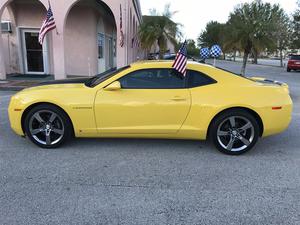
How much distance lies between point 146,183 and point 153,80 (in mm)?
1742

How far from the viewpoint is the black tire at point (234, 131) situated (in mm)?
4559

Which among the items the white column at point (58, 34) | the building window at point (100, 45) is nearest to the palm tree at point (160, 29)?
the building window at point (100, 45)

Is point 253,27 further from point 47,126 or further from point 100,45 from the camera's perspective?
point 47,126

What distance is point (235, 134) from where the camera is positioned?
4.62 metres

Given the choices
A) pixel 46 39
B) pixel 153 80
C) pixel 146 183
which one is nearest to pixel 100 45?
pixel 46 39

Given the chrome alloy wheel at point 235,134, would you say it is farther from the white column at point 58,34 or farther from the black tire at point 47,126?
the white column at point 58,34

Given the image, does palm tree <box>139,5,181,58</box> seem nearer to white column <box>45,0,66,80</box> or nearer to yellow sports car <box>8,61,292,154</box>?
white column <box>45,0,66,80</box>

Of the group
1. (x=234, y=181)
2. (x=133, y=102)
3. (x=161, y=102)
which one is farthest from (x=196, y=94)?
(x=234, y=181)

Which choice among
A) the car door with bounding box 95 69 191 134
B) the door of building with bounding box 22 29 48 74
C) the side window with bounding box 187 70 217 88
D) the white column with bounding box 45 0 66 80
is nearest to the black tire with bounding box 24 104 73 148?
the car door with bounding box 95 69 191 134

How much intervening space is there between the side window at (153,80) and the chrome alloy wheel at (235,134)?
3.08 feet

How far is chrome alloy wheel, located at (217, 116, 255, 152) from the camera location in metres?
4.61

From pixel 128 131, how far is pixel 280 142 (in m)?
2.85

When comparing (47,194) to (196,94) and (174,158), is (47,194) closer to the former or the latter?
(174,158)

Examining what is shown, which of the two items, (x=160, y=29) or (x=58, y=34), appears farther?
(x=160, y=29)
